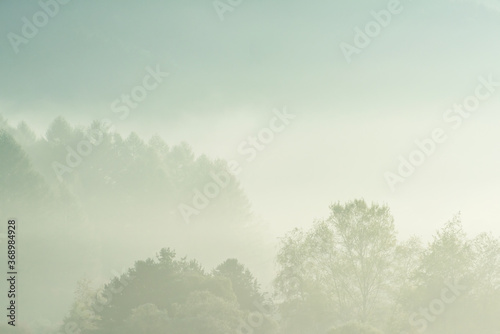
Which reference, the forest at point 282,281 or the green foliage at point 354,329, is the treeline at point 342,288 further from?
the green foliage at point 354,329

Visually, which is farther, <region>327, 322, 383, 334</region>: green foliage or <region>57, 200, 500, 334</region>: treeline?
<region>57, 200, 500, 334</region>: treeline

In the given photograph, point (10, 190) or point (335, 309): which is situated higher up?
point (10, 190)

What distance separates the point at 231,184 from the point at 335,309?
60126 millimetres

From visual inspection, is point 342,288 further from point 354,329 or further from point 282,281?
point 354,329

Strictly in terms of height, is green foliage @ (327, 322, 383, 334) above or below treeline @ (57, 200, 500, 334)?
below

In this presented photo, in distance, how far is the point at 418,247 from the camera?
137ft

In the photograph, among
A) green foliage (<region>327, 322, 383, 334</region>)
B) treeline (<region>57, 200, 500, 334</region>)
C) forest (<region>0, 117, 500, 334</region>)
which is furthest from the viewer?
treeline (<region>57, 200, 500, 334</region>)

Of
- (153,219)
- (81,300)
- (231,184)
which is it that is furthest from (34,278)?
(231,184)

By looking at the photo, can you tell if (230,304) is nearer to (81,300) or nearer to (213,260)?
(81,300)

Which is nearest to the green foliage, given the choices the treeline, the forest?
the forest

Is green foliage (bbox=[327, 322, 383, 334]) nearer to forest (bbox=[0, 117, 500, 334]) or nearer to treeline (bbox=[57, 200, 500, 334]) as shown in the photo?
forest (bbox=[0, 117, 500, 334])

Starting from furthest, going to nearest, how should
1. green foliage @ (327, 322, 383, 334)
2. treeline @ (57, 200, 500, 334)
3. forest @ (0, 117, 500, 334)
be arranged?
treeline @ (57, 200, 500, 334), forest @ (0, 117, 500, 334), green foliage @ (327, 322, 383, 334)

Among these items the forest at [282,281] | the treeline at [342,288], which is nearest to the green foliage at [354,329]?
the forest at [282,281]

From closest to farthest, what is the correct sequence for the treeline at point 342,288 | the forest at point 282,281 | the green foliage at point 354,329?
the green foliage at point 354,329 < the forest at point 282,281 < the treeline at point 342,288
